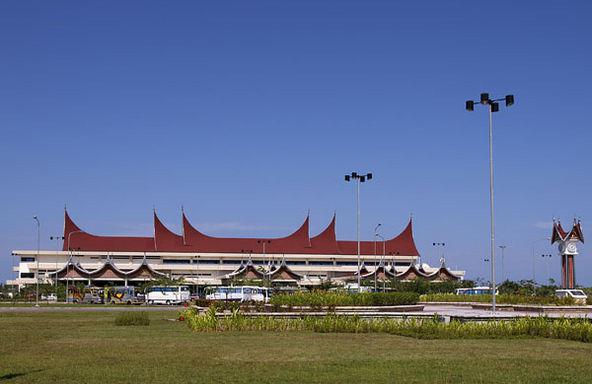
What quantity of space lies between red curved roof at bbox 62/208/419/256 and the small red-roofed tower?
181 ft

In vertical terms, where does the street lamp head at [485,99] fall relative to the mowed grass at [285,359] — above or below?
above

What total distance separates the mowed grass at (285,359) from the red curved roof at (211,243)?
316 ft

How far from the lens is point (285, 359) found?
16844mm

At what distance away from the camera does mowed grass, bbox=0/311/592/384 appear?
1395 cm

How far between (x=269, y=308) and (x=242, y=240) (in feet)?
306

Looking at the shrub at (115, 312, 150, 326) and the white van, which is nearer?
the shrub at (115, 312, 150, 326)

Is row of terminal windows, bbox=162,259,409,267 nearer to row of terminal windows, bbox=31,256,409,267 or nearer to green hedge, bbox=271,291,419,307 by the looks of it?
row of terminal windows, bbox=31,256,409,267

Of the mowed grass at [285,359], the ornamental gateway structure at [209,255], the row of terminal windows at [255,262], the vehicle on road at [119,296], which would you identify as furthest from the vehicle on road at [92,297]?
the mowed grass at [285,359]

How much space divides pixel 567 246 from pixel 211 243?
70955mm

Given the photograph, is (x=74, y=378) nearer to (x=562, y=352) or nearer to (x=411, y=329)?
(x=562, y=352)

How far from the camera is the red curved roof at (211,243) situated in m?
120

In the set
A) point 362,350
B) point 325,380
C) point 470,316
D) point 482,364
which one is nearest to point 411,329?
point 470,316

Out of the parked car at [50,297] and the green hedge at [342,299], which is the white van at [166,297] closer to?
the parked car at [50,297]

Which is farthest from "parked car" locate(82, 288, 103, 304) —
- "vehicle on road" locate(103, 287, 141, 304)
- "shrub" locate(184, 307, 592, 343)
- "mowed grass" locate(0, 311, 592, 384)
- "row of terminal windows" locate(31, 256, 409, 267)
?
"mowed grass" locate(0, 311, 592, 384)
